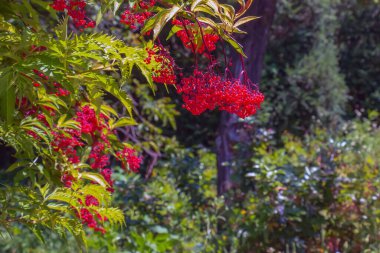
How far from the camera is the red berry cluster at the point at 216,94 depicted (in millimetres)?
1846

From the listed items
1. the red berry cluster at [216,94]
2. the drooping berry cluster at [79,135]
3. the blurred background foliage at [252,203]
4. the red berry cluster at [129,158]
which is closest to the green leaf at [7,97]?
the drooping berry cluster at [79,135]

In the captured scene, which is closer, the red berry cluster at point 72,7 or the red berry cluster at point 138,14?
the red berry cluster at point 72,7

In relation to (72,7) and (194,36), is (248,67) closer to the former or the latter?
(194,36)

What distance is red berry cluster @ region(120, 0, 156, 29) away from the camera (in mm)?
1875

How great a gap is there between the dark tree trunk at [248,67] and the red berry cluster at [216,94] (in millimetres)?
3785

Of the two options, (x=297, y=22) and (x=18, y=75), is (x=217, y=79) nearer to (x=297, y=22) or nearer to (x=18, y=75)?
(x=18, y=75)

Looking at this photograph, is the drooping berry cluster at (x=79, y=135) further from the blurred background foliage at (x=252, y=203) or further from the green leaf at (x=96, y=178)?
the blurred background foliage at (x=252, y=203)

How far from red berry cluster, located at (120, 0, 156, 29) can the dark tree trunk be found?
3823mm

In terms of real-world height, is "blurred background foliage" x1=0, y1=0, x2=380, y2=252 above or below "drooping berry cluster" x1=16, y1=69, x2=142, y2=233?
below

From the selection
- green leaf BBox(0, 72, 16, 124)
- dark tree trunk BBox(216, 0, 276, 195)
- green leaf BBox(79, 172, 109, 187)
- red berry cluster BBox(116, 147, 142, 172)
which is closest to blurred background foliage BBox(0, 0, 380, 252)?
dark tree trunk BBox(216, 0, 276, 195)

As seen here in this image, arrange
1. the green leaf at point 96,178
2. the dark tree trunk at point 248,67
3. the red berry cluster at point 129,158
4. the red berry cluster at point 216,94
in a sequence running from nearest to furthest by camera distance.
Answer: the red berry cluster at point 216,94
the green leaf at point 96,178
the red berry cluster at point 129,158
the dark tree trunk at point 248,67

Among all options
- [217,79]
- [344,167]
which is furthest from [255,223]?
[217,79]

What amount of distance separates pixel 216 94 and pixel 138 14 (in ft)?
1.15

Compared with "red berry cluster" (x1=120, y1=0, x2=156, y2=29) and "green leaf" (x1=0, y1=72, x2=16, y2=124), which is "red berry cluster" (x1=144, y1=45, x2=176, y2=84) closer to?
"red berry cluster" (x1=120, y1=0, x2=156, y2=29)
